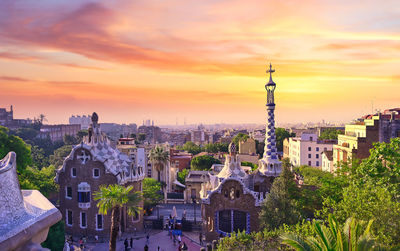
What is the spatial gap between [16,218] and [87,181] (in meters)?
31.0

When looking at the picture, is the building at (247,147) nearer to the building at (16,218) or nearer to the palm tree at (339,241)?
the palm tree at (339,241)

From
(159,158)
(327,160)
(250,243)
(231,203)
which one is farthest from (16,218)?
(327,160)

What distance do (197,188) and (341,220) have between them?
30.3 meters

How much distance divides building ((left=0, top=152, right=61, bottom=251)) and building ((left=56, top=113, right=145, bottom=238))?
96.5 feet

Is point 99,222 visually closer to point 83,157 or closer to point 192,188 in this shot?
point 83,157

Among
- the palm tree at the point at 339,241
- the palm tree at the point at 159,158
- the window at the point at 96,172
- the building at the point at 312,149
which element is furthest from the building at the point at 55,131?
the palm tree at the point at 339,241

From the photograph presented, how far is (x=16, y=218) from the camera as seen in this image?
333 cm

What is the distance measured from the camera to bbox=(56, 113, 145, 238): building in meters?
32.4

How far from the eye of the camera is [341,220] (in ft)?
63.0

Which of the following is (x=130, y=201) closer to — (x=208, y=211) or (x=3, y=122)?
(x=208, y=211)

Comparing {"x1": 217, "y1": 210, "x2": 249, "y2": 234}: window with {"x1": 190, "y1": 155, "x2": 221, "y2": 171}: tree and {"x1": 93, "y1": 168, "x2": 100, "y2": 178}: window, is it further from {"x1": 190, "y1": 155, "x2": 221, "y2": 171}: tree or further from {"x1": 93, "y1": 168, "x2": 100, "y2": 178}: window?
{"x1": 190, "y1": 155, "x2": 221, "y2": 171}: tree

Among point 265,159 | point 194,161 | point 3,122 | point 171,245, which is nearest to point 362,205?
point 265,159

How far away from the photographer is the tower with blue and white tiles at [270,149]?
3046 centimetres

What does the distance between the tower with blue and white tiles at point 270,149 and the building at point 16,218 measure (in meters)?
28.1
